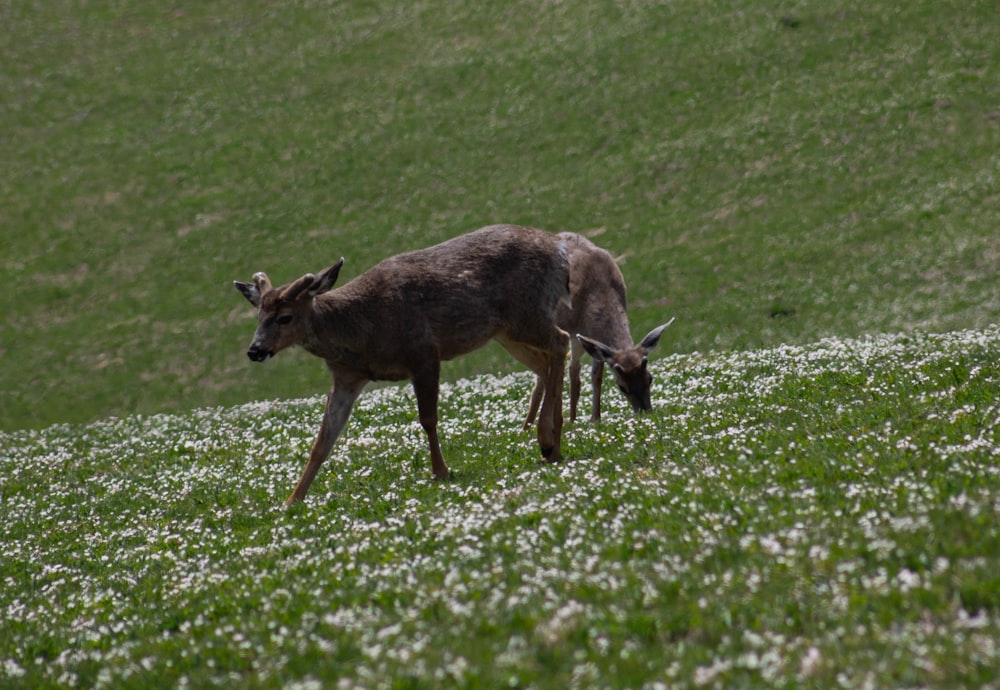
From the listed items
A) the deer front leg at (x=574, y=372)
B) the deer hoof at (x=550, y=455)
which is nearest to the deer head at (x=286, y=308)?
the deer hoof at (x=550, y=455)

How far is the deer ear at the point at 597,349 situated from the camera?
19641 millimetres

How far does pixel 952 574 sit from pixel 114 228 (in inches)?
1995

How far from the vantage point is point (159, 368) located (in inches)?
1650

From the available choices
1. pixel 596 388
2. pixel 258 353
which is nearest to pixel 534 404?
pixel 596 388

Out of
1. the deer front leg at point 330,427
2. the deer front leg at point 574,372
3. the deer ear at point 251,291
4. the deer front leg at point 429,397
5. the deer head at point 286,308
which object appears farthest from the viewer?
the deer front leg at point 574,372

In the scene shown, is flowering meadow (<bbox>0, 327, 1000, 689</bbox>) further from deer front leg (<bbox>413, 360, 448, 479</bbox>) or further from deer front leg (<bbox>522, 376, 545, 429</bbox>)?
deer front leg (<bbox>522, 376, 545, 429</bbox>)

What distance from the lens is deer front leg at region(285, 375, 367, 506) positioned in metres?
14.5

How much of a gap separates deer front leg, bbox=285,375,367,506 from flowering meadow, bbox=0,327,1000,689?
333 millimetres

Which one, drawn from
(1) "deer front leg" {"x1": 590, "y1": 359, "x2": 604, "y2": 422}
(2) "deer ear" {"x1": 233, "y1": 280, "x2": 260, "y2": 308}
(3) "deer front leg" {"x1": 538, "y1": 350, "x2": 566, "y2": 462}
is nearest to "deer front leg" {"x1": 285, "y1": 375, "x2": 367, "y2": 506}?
(2) "deer ear" {"x1": 233, "y1": 280, "x2": 260, "y2": 308}

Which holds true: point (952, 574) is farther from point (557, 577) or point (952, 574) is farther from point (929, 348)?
point (929, 348)

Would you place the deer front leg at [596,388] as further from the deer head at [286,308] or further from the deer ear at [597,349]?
the deer head at [286,308]

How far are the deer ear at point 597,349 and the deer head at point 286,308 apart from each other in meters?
6.49

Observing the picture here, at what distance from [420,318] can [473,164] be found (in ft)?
123

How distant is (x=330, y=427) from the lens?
14.8 meters
